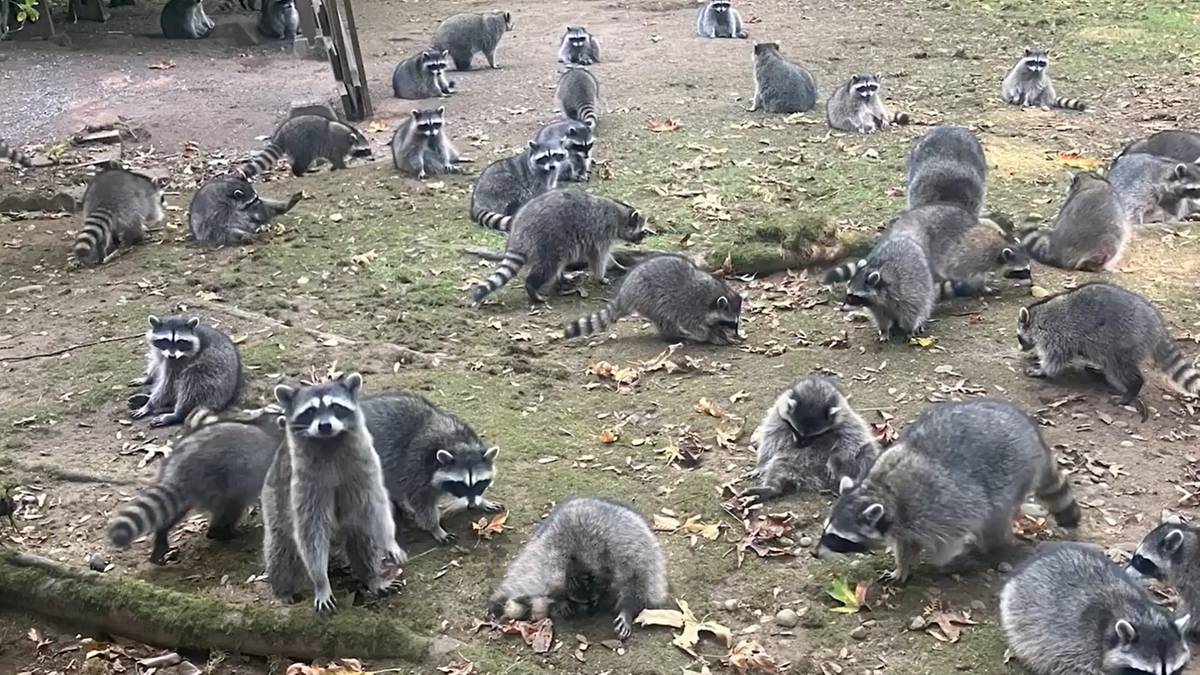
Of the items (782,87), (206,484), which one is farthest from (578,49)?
(206,484)

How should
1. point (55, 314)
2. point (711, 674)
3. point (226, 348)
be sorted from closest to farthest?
point (711, 674)
point (226, 348)
point (55, 314)

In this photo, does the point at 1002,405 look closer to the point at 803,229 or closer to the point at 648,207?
the point at 803,229

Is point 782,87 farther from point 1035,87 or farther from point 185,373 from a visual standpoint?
point 185,373

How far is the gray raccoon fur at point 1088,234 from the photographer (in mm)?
7504

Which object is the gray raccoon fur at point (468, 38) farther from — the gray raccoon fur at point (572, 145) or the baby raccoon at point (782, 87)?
the gray raccoon fur at point (572, 145)

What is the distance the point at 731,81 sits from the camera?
550 inches

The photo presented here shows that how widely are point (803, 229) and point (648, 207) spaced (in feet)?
5.60

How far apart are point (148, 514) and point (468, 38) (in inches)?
475

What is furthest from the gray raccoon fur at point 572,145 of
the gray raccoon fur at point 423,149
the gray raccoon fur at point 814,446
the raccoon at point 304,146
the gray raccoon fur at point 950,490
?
the gray raccoon fur at point 950,490

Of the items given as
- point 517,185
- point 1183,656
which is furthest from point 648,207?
point 1183,656

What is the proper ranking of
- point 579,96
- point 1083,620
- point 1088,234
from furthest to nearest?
point 579,96
point 1088,234
point 1083,620

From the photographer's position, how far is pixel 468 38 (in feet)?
51.1

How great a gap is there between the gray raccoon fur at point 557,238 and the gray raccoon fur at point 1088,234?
2854 mm

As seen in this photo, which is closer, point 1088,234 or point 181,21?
point 1088,234
